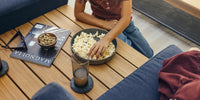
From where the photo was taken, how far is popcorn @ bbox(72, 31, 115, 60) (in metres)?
1.33

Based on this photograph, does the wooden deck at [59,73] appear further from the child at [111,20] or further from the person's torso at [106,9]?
the person's torso at [106,9]

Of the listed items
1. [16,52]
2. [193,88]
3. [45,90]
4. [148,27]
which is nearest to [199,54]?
[193,88]

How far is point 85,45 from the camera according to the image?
4.56 feet

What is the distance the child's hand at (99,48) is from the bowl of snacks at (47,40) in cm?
27

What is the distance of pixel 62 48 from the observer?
Result: 1433 millimetres

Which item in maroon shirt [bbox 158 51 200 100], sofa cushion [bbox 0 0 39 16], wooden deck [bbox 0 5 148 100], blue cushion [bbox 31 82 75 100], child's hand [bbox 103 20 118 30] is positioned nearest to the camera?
blue cushion [bbox 31 82 75 100]

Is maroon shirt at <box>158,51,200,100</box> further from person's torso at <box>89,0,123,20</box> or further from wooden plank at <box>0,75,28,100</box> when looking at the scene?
wooden plank at <box>0,75,28,100</box>

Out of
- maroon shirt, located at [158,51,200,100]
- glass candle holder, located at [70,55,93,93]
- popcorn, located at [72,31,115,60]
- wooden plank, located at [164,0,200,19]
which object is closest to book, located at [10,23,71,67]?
popcorn, located at [72,31,115,60]

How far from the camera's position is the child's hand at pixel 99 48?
4.34ft

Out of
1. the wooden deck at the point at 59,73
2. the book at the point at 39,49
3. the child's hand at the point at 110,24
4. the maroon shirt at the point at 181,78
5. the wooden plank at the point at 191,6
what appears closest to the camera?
the maroon shirt at the point at 181,78

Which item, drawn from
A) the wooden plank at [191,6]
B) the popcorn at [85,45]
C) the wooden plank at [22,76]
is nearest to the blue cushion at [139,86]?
the popcorn at [85,45]

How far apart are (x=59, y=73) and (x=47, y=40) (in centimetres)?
26

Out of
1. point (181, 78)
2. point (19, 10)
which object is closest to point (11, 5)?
point (19, 10)

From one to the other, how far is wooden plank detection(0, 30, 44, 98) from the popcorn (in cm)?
32
